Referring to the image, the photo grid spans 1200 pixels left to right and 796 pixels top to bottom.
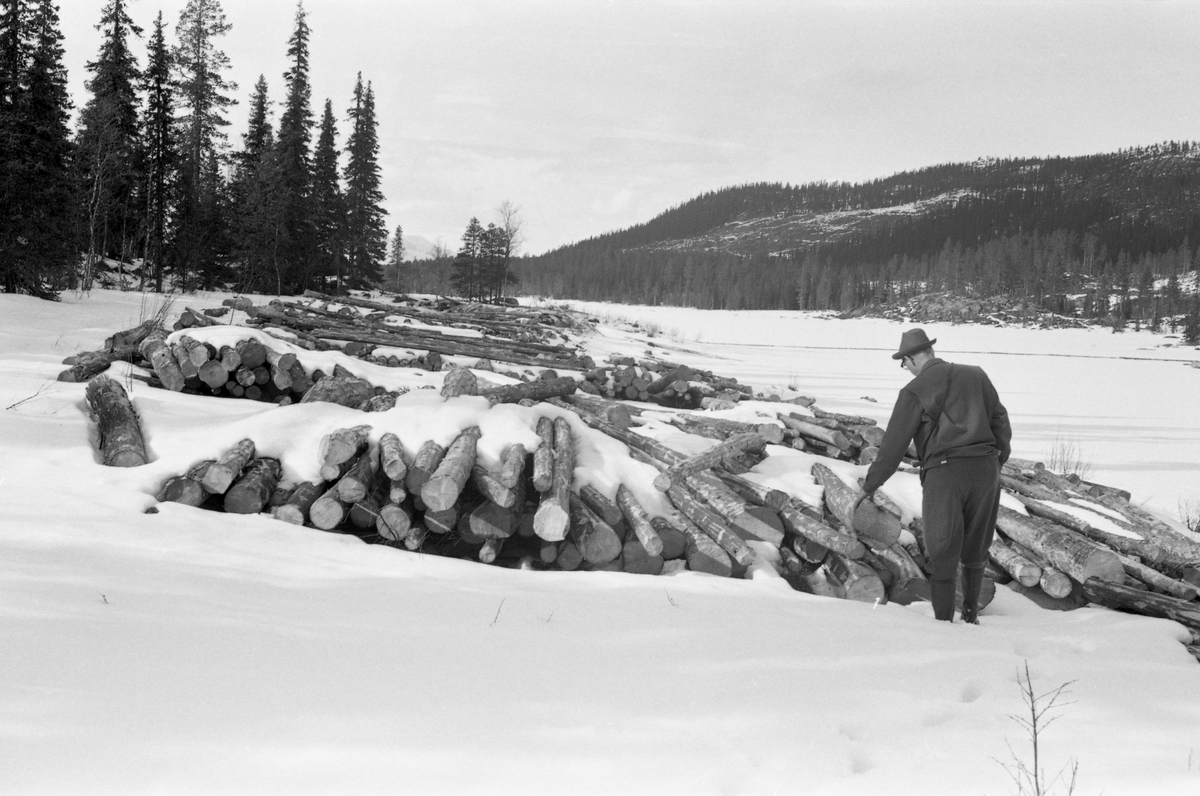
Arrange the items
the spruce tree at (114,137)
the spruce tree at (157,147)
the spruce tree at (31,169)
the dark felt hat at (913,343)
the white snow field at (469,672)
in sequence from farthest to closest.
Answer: the spruce tree at (157,147)
the spruce tree at (114,137)
the spruce tree at (31,169)
the dark felt hat at (913,343)
the white snow field at (469,672)

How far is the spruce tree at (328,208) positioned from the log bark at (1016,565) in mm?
31118

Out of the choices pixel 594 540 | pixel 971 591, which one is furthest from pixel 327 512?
pixel 971 591

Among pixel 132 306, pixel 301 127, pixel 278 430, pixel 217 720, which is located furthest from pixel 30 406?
pixel 301 127

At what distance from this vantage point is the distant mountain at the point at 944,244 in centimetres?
8900

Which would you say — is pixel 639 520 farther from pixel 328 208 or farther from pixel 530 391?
pixel 328 208

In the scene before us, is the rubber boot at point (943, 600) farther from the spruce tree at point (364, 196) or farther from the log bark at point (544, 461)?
the spruce tree at point (364, 196)

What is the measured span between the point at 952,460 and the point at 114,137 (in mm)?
25440

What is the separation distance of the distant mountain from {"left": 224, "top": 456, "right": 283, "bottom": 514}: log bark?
8111 cm

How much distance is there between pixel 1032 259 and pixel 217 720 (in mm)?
110481

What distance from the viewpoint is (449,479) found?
473 centimetres

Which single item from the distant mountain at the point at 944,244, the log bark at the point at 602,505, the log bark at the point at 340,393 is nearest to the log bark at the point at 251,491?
the log bark at the point at 340,393

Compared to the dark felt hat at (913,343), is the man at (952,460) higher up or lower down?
lower down

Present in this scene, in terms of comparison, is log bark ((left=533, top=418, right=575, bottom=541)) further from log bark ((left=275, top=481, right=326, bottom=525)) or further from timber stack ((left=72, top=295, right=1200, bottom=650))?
log bark ((left=275, top=481, right=326, bottom=525))

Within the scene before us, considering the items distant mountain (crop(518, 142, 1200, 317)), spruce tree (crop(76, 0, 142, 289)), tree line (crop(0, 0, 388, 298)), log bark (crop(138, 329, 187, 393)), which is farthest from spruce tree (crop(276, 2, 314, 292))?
distant mountain (crop(518, 142, 1200, 317))
